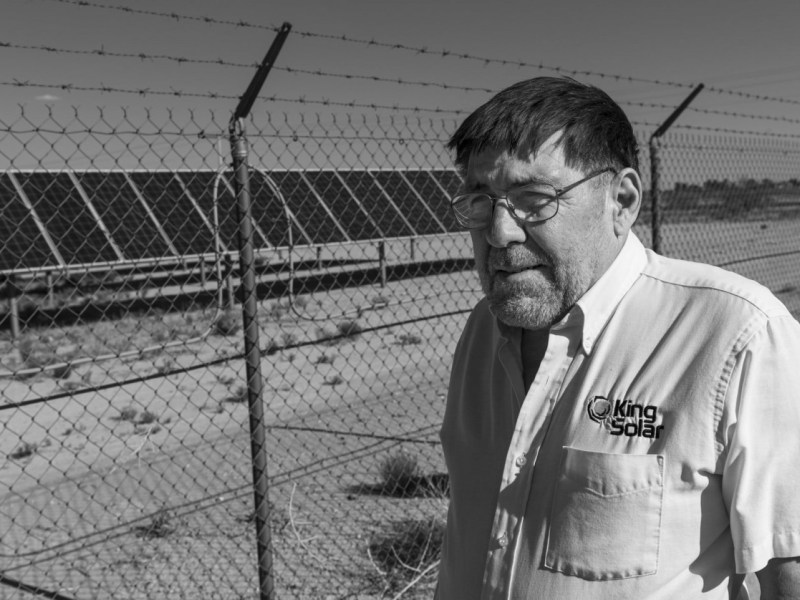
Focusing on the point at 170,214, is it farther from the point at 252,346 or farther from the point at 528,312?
the point at 528,312

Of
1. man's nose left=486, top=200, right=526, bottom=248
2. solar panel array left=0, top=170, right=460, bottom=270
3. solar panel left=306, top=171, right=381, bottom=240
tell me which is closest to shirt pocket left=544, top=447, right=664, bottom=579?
man's nose left=486, top=200, right=526, bottom=248

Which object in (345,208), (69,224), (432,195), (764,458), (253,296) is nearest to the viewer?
(764,458)

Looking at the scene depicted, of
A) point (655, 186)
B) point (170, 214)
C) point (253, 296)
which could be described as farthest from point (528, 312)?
point (170, 214)

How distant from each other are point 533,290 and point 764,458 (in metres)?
0.49

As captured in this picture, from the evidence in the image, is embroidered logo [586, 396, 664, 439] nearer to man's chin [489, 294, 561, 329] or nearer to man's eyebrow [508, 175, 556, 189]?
man's chin [489, 294, 561, 329]

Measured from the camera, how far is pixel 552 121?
153 cm

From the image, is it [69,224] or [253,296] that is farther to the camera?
[69,224]

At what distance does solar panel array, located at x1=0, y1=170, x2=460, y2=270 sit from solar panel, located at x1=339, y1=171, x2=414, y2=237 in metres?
0.02

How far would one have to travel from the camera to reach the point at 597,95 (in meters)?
1.60

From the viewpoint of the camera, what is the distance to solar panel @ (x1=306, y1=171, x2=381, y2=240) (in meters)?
13.3

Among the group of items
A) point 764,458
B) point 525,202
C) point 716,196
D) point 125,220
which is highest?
point 716,196

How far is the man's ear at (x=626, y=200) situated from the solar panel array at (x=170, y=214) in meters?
6.56

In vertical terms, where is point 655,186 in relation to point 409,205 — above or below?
below

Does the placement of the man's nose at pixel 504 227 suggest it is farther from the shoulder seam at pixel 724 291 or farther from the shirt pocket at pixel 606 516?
the shirt pocket at pixel 606 516
